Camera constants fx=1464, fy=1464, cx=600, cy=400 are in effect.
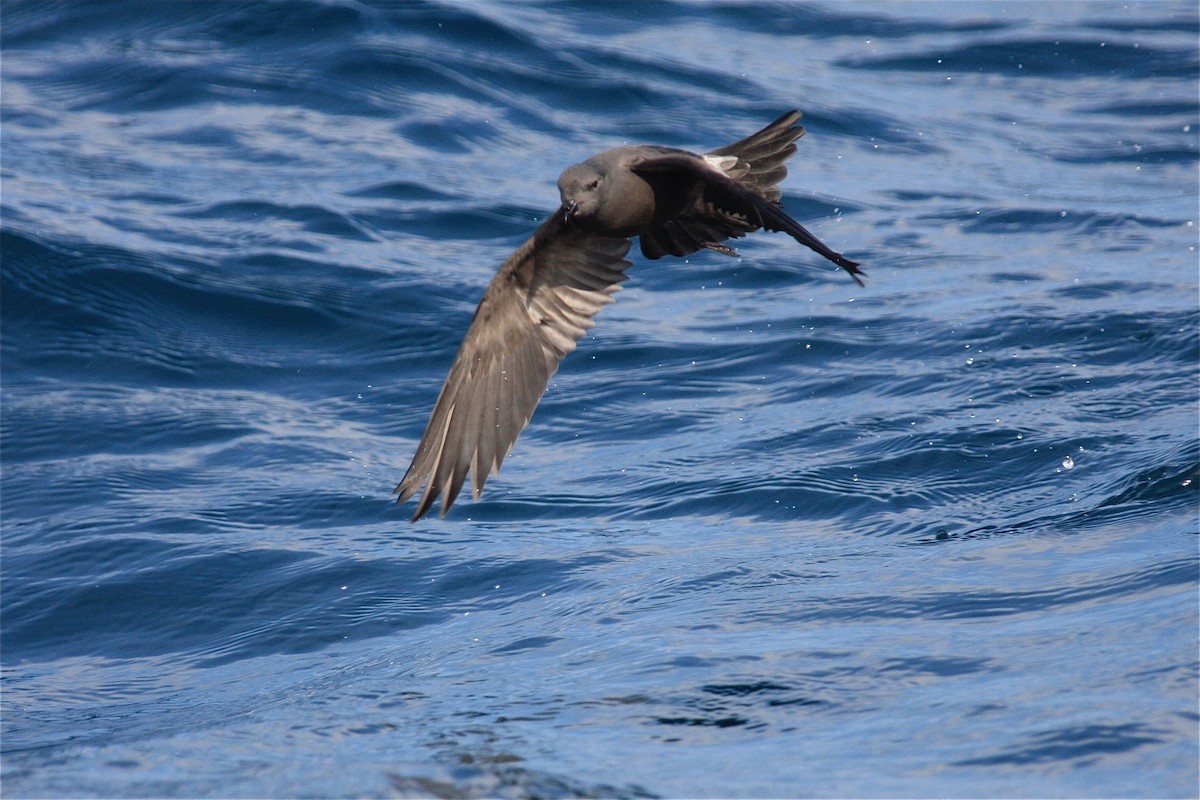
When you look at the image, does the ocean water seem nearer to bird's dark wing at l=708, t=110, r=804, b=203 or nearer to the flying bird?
the flying bird

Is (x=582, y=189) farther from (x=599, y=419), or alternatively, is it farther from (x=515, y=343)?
(x=599, y=419)

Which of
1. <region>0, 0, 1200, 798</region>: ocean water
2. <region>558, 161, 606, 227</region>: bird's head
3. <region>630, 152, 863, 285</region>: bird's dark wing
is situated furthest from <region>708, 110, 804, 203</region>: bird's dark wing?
<region>0, 0, 1200, 798</region>: ocean water

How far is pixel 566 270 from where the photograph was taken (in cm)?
602

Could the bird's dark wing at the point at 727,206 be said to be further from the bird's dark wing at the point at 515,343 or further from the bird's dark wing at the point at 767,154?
the bird's dark wing at the point at 515,343

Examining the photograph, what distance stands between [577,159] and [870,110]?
3090 millimetres

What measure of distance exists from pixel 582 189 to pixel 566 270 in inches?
30.1

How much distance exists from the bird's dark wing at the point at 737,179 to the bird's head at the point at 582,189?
20.8 inches

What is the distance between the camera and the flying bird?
5379 mm

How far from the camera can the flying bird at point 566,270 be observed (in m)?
5.38

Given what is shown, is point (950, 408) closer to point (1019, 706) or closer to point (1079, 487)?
A: point (1079, 487)

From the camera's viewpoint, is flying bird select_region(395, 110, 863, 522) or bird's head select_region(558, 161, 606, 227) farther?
flying bird select_region(395, 110, 863, 522)

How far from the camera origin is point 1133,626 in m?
5.11

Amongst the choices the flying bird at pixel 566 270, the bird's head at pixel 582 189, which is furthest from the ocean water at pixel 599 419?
the bird's head at pixel 582 189

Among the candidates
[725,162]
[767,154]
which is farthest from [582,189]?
[767,154]
